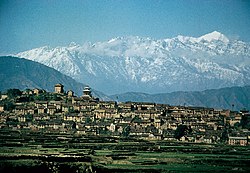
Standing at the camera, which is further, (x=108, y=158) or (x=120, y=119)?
(x=120, y=119)

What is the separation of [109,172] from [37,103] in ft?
230

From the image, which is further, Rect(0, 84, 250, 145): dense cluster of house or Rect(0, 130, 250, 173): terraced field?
Rect(0, 84, 250, 145): dense cluster of house

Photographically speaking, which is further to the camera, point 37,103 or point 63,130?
point 37,103

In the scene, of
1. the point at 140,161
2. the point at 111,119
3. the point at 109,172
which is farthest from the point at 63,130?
the point at 109,172

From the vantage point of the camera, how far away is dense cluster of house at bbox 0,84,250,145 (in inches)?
3452

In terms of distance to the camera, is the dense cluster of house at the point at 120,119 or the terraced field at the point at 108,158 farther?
the dense cluster of house at the point at 120,119

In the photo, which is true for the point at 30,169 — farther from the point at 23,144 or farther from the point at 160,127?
the point at 160,127

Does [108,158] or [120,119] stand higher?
[120,119]

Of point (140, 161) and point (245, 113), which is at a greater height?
point (245, 113)

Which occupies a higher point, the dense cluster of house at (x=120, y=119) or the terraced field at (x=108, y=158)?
the dense cluster of house at (x=120, y=119)

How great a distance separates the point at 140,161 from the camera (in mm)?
50469

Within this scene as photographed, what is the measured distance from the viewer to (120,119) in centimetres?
9981

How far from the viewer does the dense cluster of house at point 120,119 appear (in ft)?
288

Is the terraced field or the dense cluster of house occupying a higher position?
the dense cluster of house
